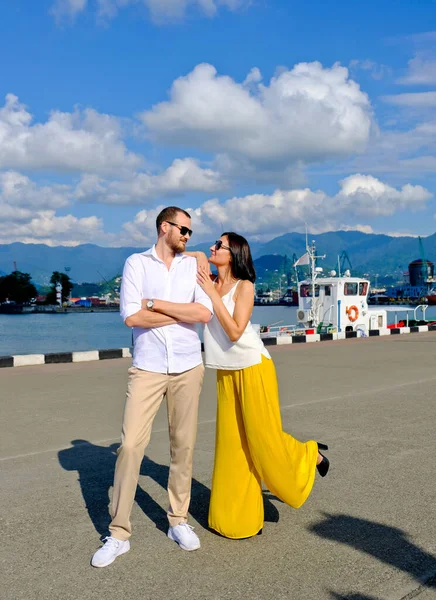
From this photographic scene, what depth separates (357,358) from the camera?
1517cm

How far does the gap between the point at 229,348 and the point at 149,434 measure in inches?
25.4

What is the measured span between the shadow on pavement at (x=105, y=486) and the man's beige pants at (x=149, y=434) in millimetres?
336

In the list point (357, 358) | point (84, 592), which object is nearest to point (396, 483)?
point (84, 592)

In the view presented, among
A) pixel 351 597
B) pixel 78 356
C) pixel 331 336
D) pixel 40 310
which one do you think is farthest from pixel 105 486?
pixel 40 310

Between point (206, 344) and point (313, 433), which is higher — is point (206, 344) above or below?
above

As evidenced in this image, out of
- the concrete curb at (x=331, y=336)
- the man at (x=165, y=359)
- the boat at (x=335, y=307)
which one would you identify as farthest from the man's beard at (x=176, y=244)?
the boat at (x=335, y=307)

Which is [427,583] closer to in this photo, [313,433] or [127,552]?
[127,552]

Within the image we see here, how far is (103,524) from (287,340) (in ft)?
56.3

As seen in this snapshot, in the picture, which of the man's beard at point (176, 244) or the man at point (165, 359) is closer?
the man at point (165, 359)

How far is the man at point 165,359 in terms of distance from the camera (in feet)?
11.6

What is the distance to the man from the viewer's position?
3.53m

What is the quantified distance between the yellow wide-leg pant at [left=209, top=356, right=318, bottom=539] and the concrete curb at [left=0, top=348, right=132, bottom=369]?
36.3ft

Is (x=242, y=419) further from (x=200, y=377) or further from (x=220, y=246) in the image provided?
(x=220, y=246)

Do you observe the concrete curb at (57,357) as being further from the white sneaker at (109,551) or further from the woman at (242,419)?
the white sneaker at (109,551)
